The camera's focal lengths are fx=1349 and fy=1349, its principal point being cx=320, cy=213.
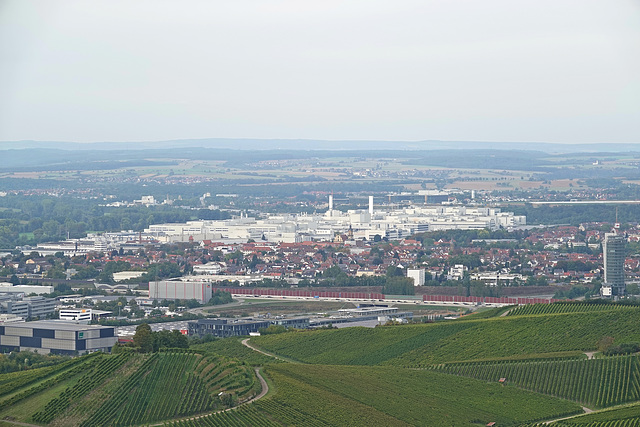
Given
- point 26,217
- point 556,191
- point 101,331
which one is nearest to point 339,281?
point 101,331

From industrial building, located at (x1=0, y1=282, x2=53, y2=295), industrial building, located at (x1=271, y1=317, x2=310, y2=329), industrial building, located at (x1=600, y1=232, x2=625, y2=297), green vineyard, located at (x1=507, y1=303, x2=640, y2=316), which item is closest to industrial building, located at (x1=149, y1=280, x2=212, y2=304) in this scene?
industrial building, located at (x1=0, y1=282, x2=53, y2=295)

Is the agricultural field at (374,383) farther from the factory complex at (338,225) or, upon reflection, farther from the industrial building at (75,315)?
the factory complex at (338,225)

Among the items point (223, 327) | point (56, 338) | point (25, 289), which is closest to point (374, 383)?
point (56, 338)

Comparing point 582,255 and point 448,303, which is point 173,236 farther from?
point 448,303

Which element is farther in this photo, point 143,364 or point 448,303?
point 448,303

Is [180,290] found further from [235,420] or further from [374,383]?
[235,420]
